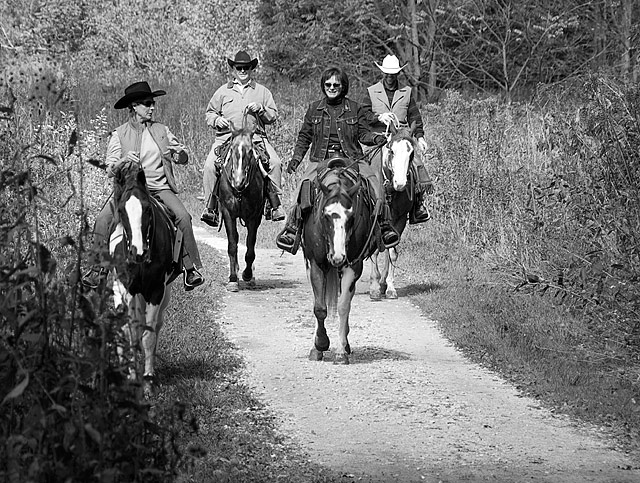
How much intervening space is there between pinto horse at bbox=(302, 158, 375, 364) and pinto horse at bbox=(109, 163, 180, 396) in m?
1.49

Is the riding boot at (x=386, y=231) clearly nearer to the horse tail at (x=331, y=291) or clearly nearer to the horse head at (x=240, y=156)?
the horse tail at (x=331, y=291)

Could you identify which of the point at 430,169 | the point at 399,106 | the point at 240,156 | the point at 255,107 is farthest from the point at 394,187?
the point at 430,169

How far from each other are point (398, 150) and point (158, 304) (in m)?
4.89

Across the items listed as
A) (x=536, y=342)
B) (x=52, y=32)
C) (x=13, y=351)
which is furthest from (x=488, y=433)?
(x=52, y=32)

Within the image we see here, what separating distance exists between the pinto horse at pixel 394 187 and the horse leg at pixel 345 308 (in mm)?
2671

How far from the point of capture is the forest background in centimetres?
506

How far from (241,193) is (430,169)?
511 cm

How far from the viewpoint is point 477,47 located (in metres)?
32.8

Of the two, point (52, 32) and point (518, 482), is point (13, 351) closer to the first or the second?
point (518, 482)

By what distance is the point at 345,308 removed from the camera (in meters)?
10.8

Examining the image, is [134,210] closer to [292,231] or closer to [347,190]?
[347,190]

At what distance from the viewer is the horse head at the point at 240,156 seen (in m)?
14.9

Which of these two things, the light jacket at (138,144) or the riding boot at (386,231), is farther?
the riding boot at (386,231)

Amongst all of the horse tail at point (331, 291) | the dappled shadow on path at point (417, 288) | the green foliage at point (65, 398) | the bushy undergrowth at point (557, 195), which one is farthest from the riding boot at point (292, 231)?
the green foliage at point (65, 398)
